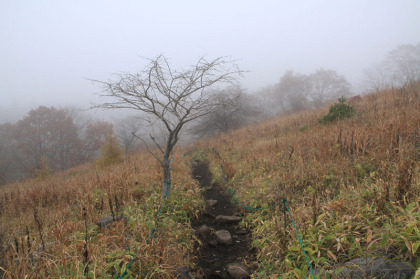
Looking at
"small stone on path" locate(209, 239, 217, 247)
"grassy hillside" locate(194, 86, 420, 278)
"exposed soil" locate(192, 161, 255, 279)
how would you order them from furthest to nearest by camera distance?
"small stone on path" locate(209, 239, 217, 247) < "exposed soil" locate(192, 161, 255, 279) < "grassy hillside" locate(194, 86, 420, 278)

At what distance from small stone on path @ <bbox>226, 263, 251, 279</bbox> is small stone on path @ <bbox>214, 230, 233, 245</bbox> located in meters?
0.61

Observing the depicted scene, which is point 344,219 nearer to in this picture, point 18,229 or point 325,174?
point 325,174

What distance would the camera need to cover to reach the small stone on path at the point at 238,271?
2.54 meters

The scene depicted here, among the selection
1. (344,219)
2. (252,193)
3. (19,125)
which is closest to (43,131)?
(19,125)

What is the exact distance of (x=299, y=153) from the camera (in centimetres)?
511

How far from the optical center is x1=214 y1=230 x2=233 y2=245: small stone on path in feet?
Result: 11.0

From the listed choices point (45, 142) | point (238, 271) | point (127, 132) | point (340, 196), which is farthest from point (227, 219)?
point (45, 142)

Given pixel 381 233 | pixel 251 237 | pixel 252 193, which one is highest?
pixel 381 233

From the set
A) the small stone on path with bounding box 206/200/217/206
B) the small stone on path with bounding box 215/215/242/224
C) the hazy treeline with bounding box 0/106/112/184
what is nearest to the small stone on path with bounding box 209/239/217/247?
the small stone on path with bounding box 215/215/242/224

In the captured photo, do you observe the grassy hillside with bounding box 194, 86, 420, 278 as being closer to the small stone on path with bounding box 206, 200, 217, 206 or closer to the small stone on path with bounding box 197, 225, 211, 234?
the small stone on path with bounding box 206, 200, 217, 206

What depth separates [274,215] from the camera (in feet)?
11.3

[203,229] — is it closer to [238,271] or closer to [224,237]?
[224,237]

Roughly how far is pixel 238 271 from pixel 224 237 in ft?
2.73

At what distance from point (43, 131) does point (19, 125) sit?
308cm
